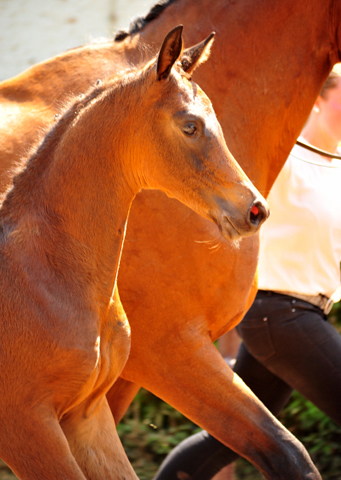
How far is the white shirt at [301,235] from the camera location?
10.6 ft

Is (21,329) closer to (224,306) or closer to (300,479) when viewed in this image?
(224,306)

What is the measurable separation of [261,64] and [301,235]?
0.86 metres

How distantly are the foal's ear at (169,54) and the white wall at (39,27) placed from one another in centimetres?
700

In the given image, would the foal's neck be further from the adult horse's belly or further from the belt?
the belt

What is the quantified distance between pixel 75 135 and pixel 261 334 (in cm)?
151

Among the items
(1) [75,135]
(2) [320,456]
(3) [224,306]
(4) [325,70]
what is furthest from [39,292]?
(2) [320,456]

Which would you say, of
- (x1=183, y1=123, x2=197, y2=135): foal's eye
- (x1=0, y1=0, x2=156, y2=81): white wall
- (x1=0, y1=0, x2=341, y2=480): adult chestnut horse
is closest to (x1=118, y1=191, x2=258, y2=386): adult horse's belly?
(x1=0, y1=0, x2=341, y2=480): adult chestnut horse

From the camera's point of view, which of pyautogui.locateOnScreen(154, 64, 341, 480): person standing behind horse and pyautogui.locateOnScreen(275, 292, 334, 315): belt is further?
pyautogui.locateOnScreen(275, 292, 334, 315): belt

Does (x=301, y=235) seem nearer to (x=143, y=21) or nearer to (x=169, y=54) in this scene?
(x=143, y=21)

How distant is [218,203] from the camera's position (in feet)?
6.41

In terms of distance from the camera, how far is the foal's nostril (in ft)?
6.22

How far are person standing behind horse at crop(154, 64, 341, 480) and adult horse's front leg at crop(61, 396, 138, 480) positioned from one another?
98 centimetres

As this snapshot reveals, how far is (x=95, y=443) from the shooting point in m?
2.27

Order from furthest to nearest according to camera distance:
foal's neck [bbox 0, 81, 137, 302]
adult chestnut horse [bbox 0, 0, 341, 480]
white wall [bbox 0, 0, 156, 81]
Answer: white wall [bbox 0, 0, 156, 81]
adult chestnut horse [bbox 0, 0, 341, 480]
foal's neck [bbox 0, 81, 137, 302]
